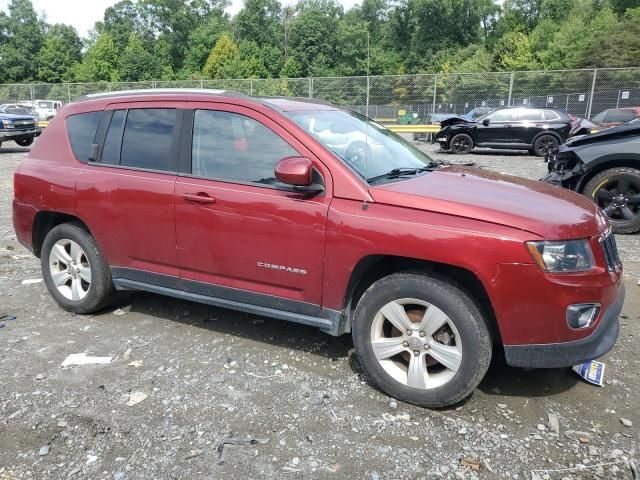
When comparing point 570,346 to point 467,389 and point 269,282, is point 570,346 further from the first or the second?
point 269,282

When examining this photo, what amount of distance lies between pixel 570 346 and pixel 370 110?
23.5m

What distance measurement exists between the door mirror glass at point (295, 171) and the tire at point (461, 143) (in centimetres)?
1513

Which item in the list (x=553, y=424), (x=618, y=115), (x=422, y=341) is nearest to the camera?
(x=553, y=424)

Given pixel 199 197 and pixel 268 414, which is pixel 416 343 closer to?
pixel 268 414

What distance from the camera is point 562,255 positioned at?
280 centimetres

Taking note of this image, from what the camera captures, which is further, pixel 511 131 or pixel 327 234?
pixel 511 131

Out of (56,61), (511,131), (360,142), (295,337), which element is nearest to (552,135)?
(511,131)

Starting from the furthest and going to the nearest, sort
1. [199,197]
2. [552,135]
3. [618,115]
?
1. [618,115]
2. [552,135]
3. [199,197]

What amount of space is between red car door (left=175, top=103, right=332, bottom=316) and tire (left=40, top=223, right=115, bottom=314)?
36.4 inches

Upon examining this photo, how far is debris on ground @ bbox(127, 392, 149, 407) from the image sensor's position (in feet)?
10.5

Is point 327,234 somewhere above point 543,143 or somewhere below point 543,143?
above

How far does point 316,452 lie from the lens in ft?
9.04

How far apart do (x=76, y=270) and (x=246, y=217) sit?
1.92m

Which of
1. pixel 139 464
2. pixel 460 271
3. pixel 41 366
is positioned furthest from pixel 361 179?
pixel 41 366
